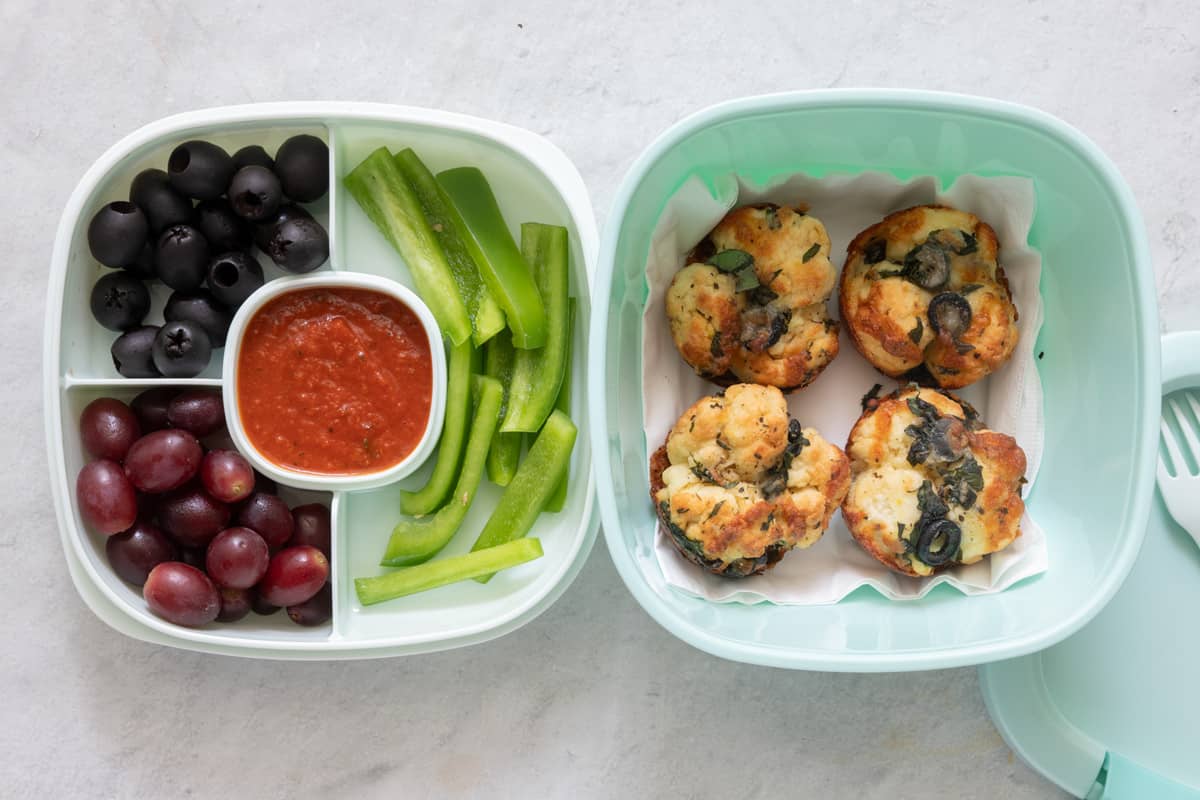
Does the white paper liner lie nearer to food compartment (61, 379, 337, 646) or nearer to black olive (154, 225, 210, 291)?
food compartment (61, 379, 337, 646)

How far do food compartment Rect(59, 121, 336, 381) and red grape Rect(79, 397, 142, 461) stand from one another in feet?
0.16

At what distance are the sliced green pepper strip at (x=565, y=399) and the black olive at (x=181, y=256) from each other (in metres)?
0.57

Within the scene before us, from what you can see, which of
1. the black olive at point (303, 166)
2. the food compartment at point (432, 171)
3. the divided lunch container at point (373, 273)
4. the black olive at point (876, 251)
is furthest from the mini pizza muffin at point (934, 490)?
the black olive at point (303, 166)

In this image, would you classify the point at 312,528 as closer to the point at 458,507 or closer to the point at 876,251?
the point at 458,507

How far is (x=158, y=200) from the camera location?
1.58m

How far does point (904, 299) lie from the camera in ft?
4.92

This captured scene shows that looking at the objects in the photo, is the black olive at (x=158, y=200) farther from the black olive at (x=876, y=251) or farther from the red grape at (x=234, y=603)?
the black olive at (x=876, y=251)

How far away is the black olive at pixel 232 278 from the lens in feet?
5.19

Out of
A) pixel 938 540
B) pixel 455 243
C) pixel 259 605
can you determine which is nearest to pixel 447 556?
pixel 259 605

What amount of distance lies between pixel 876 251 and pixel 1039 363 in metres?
0.30

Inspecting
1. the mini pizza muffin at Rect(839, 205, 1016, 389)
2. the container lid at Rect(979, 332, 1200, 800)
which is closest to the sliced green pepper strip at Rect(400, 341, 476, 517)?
the mini pizza muffin at Rect(839, 205, 1016, 389)

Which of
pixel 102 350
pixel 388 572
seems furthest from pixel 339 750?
pixel 102 350

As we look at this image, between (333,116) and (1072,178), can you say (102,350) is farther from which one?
(1072,178)

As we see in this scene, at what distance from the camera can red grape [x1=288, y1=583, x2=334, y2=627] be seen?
1647 mm
